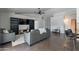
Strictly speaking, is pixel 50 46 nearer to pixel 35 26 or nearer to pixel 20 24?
pixel 35 26

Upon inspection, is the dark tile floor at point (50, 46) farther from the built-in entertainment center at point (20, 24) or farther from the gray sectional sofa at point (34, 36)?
the built-in entertainment center at point (20, 24)

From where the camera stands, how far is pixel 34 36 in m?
2.83

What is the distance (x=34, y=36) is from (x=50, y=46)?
48 cm

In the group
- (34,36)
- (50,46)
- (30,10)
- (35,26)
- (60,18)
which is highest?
(30,10)

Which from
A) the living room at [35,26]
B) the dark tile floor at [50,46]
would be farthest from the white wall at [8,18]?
the dark tile floor at [50,46]

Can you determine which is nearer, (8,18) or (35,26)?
(8,18)

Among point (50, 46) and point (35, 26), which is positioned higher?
point (35, 26)

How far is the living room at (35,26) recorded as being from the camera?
9.01 feet

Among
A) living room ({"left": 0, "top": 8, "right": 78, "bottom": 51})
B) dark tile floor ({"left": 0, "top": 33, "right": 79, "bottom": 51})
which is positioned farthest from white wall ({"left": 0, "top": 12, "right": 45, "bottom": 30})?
dark tile floor ({"left": 0, "top": 33, "right": 79, "bottom": 51})

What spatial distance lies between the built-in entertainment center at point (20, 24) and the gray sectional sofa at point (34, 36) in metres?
0.15

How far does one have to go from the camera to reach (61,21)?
2.83 metres

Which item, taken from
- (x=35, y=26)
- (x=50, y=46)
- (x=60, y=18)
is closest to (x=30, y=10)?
(x=35, y=26)
